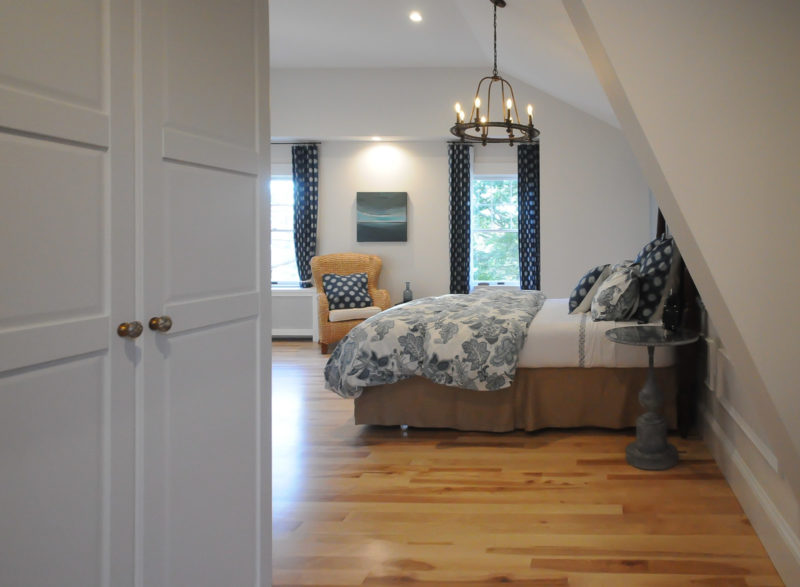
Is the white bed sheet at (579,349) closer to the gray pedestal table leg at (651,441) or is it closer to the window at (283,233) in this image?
the gray pedestal table leg at (651,441)

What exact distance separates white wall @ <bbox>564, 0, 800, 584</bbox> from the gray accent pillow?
6.77 ft

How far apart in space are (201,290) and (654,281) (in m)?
2.91

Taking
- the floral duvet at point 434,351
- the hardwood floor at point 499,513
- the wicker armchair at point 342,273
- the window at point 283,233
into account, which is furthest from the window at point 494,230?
the hardwood floor at point 499,513

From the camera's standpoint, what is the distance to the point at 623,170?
6.60 metres

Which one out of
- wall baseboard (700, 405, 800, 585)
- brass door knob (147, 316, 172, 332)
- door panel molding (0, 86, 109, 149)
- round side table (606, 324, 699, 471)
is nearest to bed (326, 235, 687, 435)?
round side table (606, 324, 699, 471)

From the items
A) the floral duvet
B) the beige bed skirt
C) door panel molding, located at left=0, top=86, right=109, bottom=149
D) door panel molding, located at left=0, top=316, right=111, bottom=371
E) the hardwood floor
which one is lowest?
the hardwood floor

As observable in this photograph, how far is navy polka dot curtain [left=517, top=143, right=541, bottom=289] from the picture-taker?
23.5 feet

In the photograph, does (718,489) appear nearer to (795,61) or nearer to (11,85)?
(795,61)

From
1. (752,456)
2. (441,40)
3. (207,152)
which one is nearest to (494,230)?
(441,40)

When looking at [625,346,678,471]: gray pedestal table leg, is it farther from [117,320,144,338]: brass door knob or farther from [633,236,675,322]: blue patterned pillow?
[117,320,144,338]: brass door knob

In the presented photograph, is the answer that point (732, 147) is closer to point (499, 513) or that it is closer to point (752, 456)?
point (752, 456)

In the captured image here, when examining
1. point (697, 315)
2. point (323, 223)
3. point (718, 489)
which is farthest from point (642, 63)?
point (323, 223)

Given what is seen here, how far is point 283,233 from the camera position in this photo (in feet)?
25.3

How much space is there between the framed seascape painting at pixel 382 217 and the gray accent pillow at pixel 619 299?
3975 millimetres
